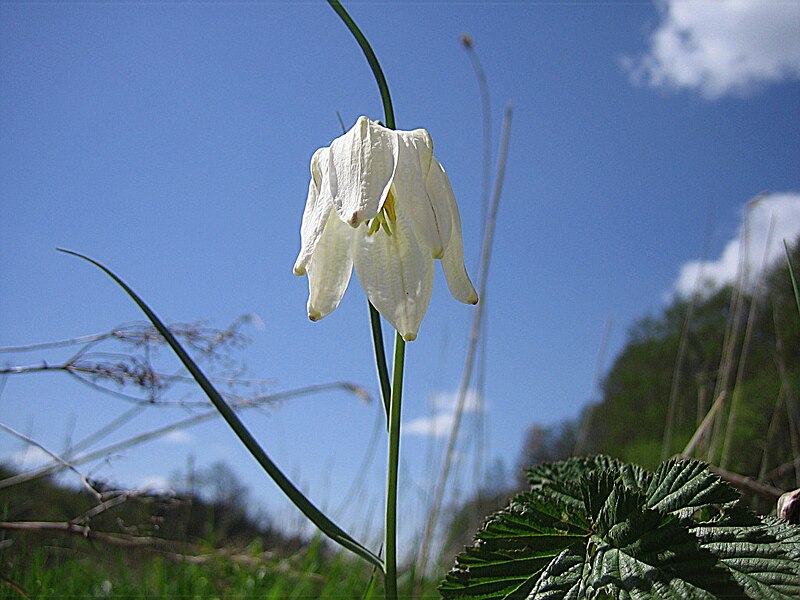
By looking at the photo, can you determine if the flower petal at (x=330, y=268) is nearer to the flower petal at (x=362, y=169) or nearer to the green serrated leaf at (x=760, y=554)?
the flower petal at (x=362, y=169)

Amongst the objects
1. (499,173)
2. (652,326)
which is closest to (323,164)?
(499,173)

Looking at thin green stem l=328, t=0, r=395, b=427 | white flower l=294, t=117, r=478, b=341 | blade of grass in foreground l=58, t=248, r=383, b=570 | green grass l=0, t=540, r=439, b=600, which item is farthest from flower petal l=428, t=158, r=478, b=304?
green grass l=0, t=540, r=439, b=600

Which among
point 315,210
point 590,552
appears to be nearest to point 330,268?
point 315,210

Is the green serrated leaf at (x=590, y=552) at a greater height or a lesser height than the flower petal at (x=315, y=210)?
lesser

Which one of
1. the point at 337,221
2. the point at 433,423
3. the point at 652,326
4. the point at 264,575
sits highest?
the point at 652,326

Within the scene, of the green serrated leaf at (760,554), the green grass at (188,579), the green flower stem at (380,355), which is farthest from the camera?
the green grass at (188,579)

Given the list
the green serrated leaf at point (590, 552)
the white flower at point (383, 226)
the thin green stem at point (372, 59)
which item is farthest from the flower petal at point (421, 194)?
the green serrated leaf at point (590, 552)

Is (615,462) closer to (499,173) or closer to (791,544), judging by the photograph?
(791,544)
